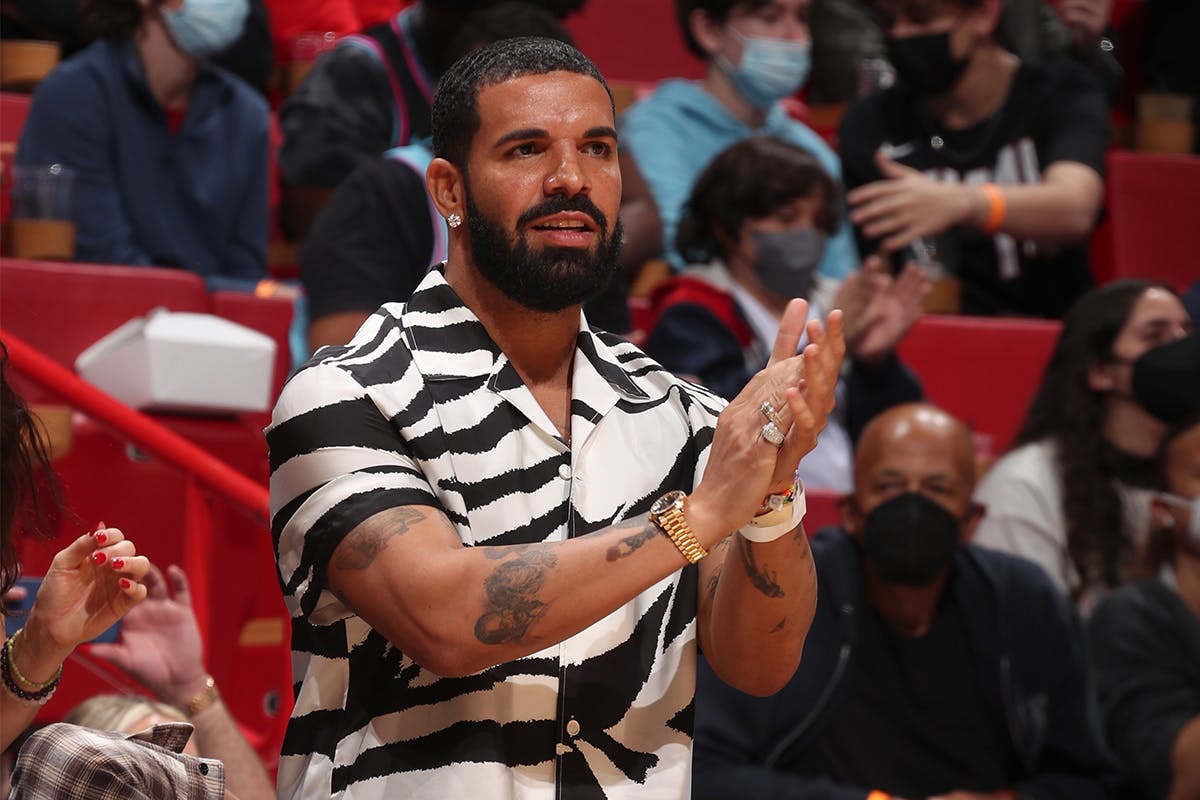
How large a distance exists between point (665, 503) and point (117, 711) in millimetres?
1183

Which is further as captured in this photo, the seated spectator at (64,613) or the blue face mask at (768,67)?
the blue face mask at (768,67)

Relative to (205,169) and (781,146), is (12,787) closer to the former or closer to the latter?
(781,146)

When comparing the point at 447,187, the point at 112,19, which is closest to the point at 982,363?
the point at 112,19

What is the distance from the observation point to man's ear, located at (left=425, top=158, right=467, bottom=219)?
2.13 metres

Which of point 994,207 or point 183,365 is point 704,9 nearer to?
point 994,207

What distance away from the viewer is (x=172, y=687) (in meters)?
2.78

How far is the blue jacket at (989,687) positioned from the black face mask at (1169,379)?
73 centimetres

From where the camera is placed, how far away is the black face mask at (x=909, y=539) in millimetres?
3451

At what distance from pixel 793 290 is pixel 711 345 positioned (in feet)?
0.96

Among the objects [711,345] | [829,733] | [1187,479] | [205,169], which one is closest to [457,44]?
[711,345]

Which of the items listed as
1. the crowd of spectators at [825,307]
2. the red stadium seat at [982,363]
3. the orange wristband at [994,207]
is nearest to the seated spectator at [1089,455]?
the crowd of spectators at [825,307]

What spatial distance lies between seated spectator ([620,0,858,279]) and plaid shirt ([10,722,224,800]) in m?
3.01

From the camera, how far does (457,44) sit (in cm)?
372

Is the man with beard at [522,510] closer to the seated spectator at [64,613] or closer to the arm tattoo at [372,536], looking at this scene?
the arm tattoo at [372,536]
